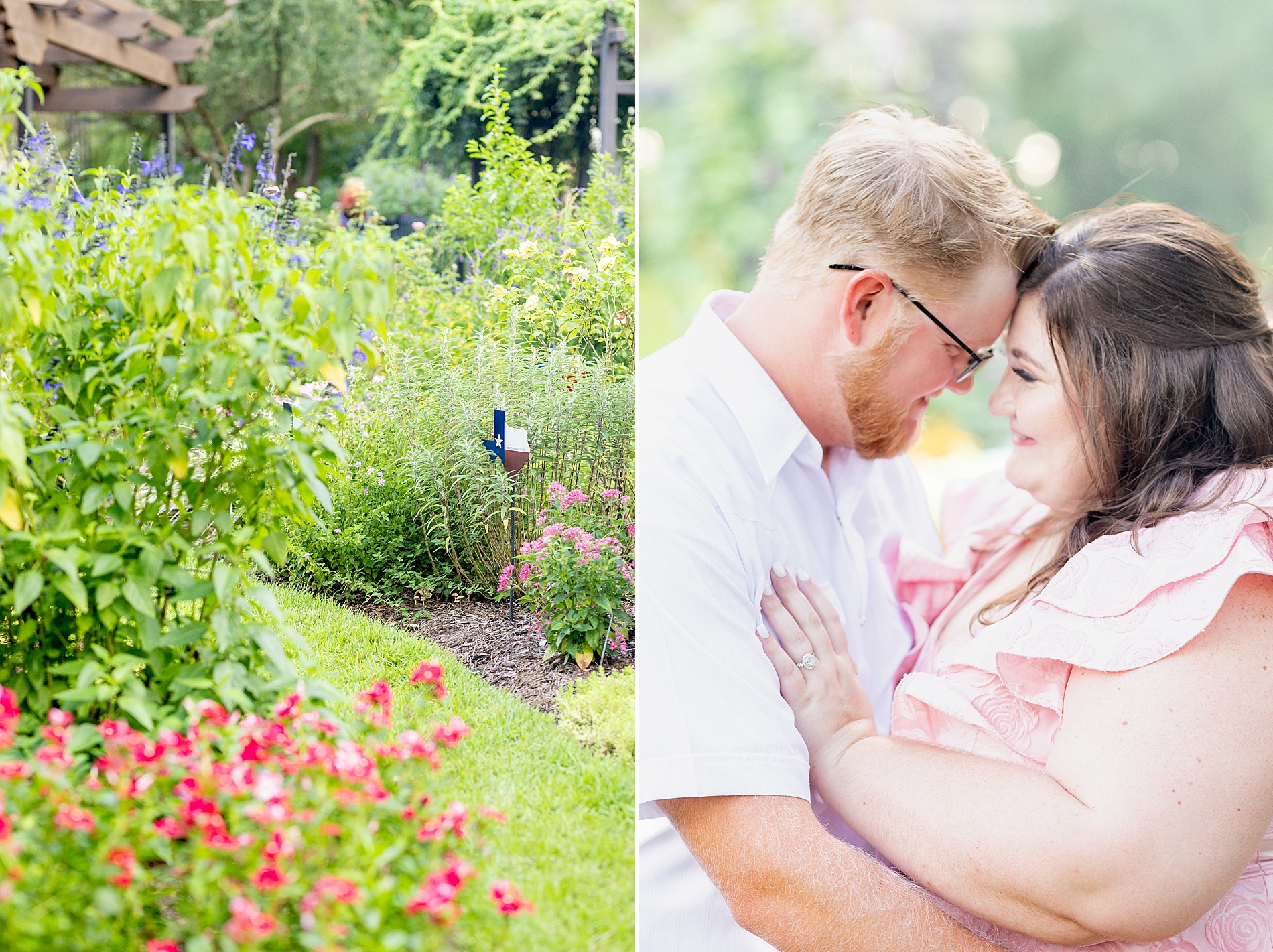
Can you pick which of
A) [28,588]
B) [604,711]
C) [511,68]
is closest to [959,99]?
[511,68]

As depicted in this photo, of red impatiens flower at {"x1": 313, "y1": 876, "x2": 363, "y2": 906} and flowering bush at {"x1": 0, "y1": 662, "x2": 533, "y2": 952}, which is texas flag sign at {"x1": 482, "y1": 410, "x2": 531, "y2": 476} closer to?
flowering bush at {"x1": 0, "y1": 662, "x2": 533, "y2": 952}

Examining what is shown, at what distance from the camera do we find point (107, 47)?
486cm

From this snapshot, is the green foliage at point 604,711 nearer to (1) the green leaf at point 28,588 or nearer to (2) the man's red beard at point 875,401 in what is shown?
(2) the man's red beard at point 875,401

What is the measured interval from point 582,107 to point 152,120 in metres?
5.10

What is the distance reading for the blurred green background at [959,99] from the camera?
387 cm

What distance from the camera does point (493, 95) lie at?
2469 millimetres

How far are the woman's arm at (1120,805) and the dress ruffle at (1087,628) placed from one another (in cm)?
3

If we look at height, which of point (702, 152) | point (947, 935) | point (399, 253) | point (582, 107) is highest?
point (702, 152)

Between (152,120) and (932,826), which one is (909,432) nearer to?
(932,826)

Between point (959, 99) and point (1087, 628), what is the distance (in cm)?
358

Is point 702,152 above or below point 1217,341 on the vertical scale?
above

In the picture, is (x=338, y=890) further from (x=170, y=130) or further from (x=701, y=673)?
(x=170, y=130)

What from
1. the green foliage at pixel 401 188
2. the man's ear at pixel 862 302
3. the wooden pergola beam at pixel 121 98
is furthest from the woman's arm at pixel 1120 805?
the wooden pergola beam at pixel 121 98

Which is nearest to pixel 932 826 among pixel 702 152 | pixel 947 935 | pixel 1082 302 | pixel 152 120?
pixel 947 935
